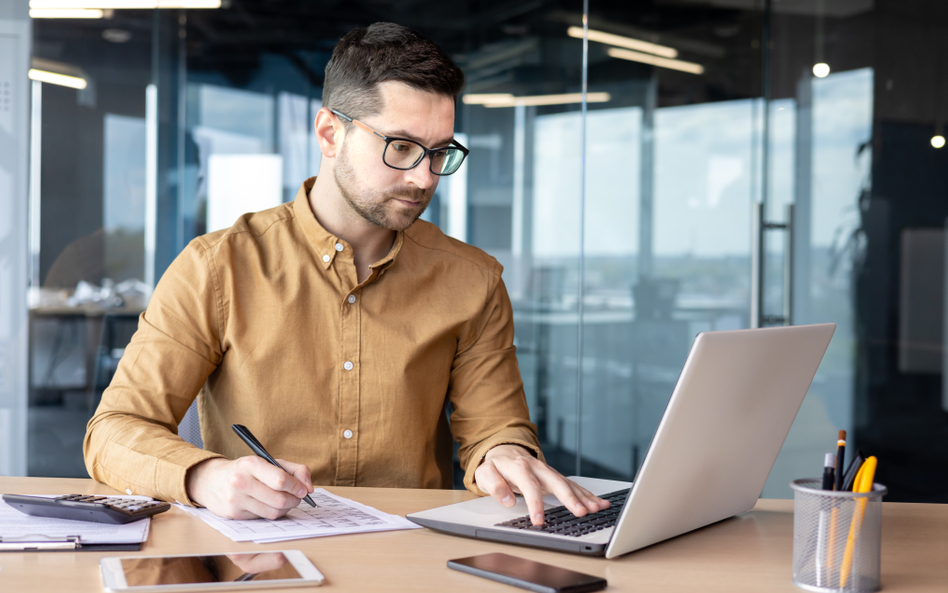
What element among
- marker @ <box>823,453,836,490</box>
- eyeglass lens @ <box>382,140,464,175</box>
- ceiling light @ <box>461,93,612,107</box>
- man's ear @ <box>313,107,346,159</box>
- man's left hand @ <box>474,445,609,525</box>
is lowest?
man's left hand @ <box>474,445,609,525</box>

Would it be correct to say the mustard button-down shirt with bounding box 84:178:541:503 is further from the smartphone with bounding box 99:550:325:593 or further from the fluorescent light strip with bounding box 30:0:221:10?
the fluorescent light strip with bounding box 30:0:221:10

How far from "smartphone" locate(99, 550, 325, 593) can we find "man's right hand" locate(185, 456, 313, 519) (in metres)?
0.12

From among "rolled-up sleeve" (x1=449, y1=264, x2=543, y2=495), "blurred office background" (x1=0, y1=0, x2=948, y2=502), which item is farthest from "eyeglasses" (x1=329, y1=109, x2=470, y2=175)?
"blurred office background" (x1=0, y1=0, x2=948, y2=502)

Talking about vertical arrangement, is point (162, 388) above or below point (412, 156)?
below

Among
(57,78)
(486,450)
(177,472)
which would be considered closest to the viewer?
(177,472)

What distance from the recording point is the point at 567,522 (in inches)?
40.4

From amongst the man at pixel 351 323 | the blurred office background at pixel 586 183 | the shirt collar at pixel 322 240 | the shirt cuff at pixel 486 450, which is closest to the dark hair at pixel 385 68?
the man at pixel 351 323

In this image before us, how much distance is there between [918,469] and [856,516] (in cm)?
280

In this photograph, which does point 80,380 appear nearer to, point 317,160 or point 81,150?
point 81,150

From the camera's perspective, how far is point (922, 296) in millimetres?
3178

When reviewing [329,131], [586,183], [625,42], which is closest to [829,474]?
[329,131]

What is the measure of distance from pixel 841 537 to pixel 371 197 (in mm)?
904

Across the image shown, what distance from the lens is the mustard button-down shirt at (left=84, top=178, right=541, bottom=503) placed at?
56.4 inches

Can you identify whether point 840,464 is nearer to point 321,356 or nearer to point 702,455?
point 702,455
